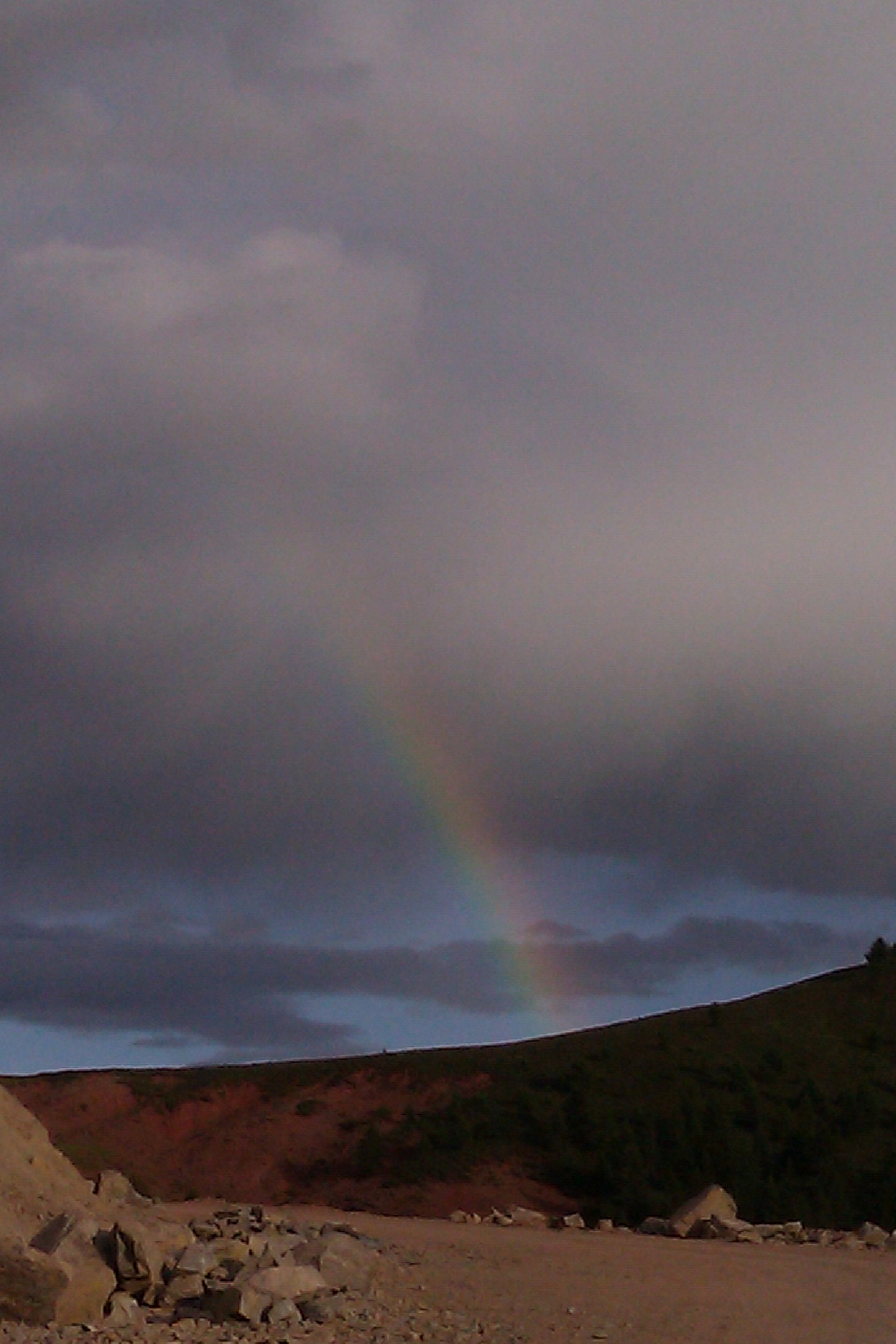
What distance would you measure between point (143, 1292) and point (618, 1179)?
78.8ft

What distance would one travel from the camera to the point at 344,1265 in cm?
1770

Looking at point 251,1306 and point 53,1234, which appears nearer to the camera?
point 251,1306

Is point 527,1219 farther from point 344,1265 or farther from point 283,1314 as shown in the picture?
point 283,1314

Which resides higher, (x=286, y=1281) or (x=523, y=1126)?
(x=523, y=1126)

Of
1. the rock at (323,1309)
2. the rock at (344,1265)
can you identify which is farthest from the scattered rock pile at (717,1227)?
the rock at (323,1309)

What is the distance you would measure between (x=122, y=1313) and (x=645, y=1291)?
6775 mm

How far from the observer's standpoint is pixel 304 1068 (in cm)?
4778

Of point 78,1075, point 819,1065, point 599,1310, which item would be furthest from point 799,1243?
point 78,1075

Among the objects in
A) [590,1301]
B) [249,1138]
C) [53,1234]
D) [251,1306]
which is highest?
[249,1138]

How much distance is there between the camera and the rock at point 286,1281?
639 inches

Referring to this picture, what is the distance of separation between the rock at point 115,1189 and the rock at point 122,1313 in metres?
6.90

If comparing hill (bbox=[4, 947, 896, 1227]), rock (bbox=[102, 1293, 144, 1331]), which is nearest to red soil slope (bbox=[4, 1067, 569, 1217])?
hill (bbox=[4, 947, 896, 1227])

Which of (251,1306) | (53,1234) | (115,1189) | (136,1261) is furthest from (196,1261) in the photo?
(115,1189)

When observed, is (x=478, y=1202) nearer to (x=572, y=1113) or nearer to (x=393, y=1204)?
(x=393, y=1204)
